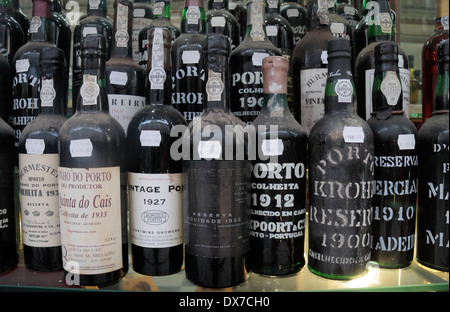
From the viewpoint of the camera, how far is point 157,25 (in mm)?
1093

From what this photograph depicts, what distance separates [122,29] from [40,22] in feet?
0.72

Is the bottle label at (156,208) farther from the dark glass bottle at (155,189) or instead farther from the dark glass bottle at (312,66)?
the dark glass bottle at (312,66)

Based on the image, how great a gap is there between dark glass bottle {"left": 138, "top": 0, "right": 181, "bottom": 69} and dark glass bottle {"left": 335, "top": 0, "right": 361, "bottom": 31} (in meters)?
0.58

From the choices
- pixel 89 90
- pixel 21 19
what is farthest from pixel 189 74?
pixel 21 19

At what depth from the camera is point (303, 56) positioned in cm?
100

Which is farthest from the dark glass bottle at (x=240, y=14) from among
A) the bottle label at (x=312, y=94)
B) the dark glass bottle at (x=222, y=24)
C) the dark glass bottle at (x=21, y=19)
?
the dark glass bottle at (x=21, y=19)

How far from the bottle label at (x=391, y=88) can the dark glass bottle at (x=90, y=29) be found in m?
0.77

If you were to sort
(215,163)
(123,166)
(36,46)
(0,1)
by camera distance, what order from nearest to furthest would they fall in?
(215,163), (123,166), (36,46), (0,1)

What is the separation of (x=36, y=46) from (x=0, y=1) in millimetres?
277

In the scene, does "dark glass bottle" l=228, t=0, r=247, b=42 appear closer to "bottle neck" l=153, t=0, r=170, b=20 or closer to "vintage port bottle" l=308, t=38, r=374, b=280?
"bottle neck" l=153, t=0, r=170, b=20

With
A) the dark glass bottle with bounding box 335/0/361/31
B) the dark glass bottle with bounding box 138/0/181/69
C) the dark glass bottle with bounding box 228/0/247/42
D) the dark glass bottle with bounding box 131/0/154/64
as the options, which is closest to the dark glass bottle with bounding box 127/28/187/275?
the dark glass bottle with bounding box 138/0/181/69
